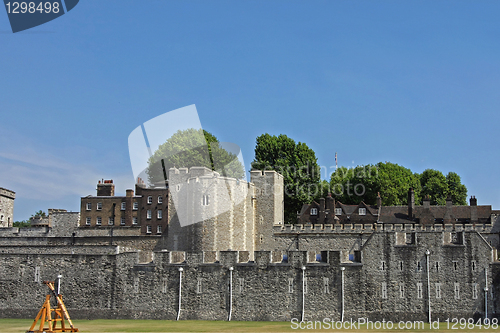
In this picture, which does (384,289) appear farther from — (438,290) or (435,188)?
(435,188)

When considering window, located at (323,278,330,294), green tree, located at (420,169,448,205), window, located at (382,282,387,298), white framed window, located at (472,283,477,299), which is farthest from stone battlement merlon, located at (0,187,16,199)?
green tree, located at (420,169,448,205)

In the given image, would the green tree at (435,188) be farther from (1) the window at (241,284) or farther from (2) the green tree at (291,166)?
(1) the window at (241,284)

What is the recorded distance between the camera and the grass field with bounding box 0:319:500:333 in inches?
1406

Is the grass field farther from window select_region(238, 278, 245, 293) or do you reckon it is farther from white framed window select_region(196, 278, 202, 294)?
window select_region(238, 278, 245, 293)

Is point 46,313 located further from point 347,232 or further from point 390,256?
point 347,232

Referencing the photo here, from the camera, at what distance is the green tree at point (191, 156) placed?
7112cm

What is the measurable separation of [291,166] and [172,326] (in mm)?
38305

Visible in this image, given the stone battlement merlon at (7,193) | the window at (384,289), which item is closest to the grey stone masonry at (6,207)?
the stone battlement merlon at (7,193)

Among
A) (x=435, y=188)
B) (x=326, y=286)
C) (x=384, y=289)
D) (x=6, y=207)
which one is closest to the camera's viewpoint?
(x=384, y=289)

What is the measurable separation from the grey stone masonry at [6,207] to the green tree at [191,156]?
16261mm

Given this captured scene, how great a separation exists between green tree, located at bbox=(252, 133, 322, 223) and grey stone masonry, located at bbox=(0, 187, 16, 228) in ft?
95.2

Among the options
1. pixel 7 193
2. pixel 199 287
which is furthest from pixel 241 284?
pixel 7 193

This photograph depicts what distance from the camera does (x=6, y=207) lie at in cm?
6781

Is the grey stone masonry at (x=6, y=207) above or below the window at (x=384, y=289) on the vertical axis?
above
